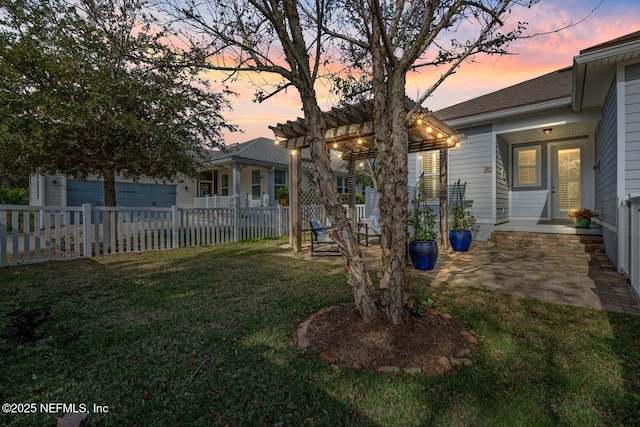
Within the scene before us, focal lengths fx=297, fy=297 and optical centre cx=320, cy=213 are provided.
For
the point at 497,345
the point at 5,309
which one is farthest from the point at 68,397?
the point at 497,345

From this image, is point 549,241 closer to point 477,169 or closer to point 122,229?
point 477,169

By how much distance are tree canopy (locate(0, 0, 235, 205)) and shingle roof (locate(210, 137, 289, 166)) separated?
5.22 metres

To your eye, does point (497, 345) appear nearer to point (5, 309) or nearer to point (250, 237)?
point (5, 309)

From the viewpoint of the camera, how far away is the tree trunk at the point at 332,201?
8.07 feet

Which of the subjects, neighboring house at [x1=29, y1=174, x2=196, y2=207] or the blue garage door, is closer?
neighboring house at [x1=29, y1=174, x2=196, y2=207]

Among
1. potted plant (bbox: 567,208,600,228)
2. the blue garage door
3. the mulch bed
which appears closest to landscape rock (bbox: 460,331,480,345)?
the mulch bed

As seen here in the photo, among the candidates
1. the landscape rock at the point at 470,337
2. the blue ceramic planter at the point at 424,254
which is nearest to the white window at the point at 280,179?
the blue ceramic planter at the point at 424,254

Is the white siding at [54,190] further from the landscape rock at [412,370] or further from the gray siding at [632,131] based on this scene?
the gray siding at [632,131]

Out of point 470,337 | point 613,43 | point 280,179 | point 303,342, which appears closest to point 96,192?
point 280,179

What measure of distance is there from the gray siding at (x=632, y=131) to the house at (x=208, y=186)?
27.3ft

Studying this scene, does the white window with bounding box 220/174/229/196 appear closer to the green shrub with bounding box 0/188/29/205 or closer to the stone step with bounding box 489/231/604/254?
the green shrub with bounding box 0/188/29/205

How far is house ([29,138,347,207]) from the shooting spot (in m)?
13.0

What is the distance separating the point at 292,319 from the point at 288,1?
282 centimetres

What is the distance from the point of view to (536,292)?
372 cm
